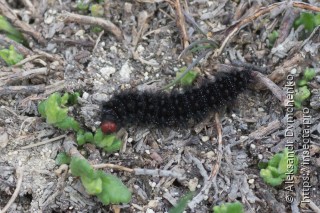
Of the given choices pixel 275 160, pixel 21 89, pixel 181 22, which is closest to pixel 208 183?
pixel 275 160

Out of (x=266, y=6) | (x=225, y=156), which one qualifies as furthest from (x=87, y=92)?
(x=266, y=6)

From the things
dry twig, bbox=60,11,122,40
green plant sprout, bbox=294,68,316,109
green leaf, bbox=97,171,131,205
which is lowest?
green leaf, bbox=97,171,131,205

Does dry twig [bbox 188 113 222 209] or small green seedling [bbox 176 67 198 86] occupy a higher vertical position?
small green seedling [bbox 176 67 198 86]

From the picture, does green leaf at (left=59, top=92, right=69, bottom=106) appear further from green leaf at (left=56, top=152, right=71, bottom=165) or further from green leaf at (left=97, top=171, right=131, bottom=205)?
green leaf at (left=97, top=171, right=131, bottom=205)

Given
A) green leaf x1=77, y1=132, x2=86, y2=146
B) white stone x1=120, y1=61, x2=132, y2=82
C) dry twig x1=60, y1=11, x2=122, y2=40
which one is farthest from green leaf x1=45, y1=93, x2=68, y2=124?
dry twig x1=60, y1=11, x2=122, y2=40

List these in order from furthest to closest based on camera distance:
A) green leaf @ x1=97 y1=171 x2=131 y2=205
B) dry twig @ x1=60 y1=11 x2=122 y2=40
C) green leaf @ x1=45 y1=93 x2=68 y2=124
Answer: dry twig @ x1=60 y1=11 x2=122 y2=40
green leaf @ x1=45 y1=93 x2=68 y2=124
green leaf @ x1=97 y1=171 x2=131 y2=205

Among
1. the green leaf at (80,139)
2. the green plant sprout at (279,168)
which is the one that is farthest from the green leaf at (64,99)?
the green plant sprout at (279,168)
